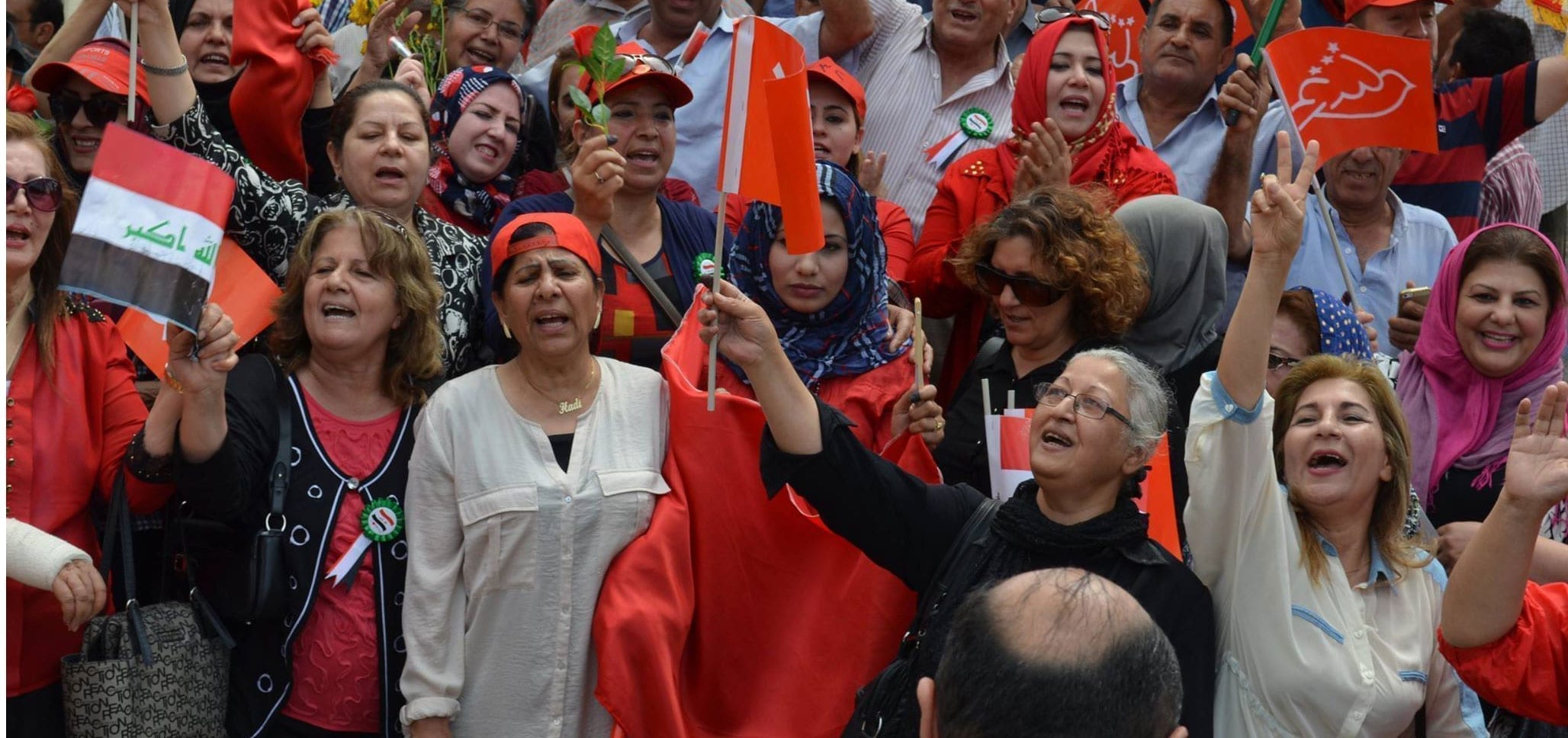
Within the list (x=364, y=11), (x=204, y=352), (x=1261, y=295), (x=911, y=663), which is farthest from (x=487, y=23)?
(x=1261, y=295)

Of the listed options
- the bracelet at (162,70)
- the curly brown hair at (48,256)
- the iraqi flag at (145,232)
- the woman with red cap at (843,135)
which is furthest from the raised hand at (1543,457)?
the bracelet at (162,70)

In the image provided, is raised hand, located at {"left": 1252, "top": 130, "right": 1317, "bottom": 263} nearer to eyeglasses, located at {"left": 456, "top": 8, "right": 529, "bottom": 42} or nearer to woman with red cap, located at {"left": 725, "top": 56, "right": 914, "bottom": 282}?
woman with red cap, located at {"left": 725, "top": 56, "right": 914, "bottom": 282}

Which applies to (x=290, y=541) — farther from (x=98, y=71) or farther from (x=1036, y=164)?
(x=1036, y=164)

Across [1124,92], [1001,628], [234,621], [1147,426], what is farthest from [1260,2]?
[1001,628]

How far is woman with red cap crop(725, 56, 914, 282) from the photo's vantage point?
573 centimetres

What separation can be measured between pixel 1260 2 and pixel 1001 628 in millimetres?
5016

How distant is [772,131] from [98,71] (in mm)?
2089

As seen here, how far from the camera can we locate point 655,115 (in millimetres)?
5594

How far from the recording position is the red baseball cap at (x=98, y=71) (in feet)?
16.0

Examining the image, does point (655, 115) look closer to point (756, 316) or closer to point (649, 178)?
point (649, 178)

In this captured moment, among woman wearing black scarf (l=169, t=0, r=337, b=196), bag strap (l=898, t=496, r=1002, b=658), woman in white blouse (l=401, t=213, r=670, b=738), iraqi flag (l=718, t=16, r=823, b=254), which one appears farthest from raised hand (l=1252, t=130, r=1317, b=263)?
woman wearing black scarf (l=169, t=0, r=337, b=196)

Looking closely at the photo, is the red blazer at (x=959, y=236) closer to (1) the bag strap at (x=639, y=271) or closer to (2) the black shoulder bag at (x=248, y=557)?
(1) the bag strap at (x=639, y=271)

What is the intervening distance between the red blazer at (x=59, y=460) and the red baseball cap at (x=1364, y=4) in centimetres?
477

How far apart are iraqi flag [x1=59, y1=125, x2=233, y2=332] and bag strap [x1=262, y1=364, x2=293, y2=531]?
62 cm
